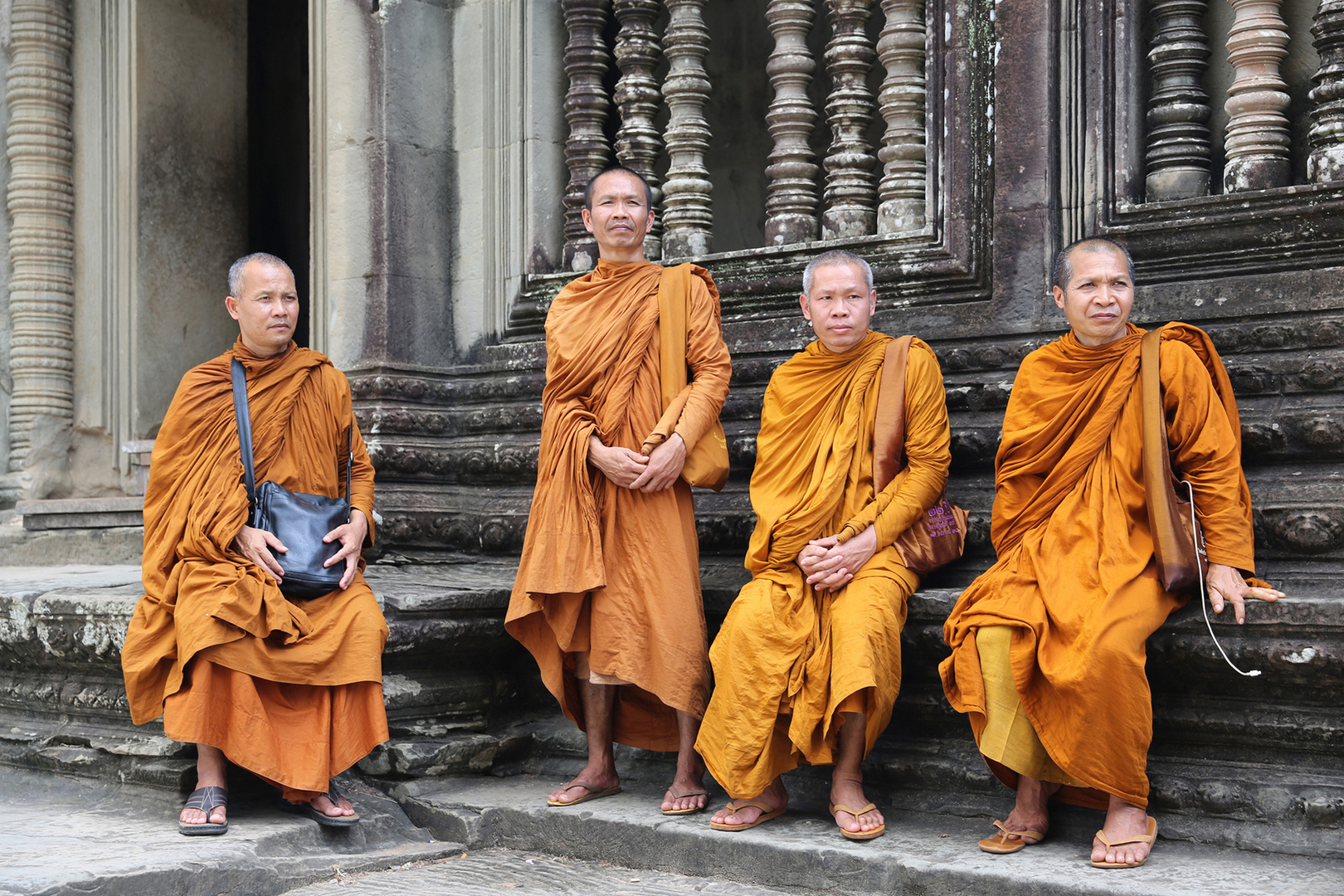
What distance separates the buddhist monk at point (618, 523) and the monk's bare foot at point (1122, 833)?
1.17 m

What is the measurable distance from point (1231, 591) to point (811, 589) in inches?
42.8

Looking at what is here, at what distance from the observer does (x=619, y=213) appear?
4242mm

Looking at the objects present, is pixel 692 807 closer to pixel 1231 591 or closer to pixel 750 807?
pixel 750 807

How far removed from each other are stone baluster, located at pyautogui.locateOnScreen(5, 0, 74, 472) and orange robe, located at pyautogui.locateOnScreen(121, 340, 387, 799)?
3282mm

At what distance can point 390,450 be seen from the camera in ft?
17.5

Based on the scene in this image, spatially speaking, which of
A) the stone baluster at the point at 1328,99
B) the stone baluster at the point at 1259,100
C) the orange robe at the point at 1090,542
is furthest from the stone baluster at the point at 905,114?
the stone baluster at the point at 1328,99

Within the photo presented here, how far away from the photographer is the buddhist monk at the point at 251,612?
3768 millimetres

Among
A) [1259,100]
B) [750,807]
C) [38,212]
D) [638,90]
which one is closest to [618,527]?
[750,807]

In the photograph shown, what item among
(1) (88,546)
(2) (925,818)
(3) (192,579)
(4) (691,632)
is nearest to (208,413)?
(3) (192,579)

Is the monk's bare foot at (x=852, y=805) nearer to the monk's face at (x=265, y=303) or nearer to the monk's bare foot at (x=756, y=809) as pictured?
the monk's bare foot at (x=756, y=809)

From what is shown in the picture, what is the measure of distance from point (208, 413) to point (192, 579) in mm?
534

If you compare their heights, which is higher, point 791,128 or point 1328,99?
point 791,128

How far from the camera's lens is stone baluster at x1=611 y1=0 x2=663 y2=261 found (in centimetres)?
539

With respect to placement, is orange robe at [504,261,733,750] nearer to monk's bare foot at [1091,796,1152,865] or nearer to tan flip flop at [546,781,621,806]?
tan flip flop at [546,781,621,806]
